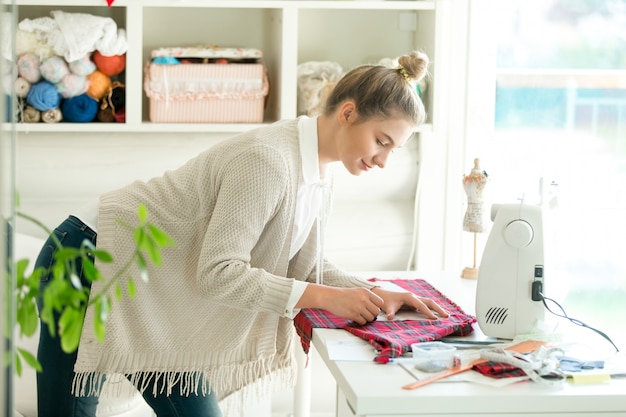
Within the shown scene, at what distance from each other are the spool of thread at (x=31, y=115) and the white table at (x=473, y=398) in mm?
1413

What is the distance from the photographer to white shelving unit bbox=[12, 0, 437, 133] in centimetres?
244

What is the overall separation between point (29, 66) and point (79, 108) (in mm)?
173

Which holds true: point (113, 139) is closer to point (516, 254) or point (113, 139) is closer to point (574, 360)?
point (516, 254)

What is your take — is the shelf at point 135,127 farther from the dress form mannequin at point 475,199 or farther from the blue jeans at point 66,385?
the blue jeans at point 66,385

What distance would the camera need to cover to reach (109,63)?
243 centimetres

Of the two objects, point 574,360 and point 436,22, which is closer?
point 574,360

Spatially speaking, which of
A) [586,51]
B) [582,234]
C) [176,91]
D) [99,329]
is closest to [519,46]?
[586,51]

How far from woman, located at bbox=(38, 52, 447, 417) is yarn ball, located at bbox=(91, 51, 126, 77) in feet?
2.48

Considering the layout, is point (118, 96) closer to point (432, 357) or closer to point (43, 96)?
point (43, 96)

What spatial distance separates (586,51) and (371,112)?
1.30 m

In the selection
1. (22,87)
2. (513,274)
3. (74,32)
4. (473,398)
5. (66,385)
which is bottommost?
(66,385)

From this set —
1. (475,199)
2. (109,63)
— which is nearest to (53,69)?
(109,63)

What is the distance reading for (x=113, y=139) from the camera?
2592 millimetres

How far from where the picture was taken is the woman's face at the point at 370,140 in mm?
1695
